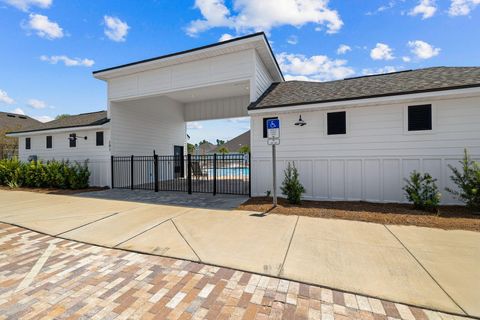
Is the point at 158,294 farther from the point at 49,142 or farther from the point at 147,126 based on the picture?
the point at 49,142

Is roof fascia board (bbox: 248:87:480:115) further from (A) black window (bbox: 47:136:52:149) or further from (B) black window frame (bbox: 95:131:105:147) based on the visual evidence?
(A) black window (bbox: 47:136:52:149)

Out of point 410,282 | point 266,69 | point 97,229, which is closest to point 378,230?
point 410,282

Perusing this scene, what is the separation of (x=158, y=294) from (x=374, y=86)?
887 cm

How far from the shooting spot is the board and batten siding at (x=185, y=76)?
913 cm

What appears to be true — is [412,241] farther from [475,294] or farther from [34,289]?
[34,289]

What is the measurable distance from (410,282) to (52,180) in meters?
14.6

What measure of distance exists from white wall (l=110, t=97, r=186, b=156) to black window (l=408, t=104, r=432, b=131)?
12416mm

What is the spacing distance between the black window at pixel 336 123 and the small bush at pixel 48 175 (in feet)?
38.7

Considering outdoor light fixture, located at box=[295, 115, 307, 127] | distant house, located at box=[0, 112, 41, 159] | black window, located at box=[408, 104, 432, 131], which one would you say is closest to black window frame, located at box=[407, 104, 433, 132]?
black window, located at box=[408, 104, 432, 131]

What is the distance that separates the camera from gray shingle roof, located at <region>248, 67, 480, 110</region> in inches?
269

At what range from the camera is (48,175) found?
457 inches

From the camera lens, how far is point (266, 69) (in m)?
10.8

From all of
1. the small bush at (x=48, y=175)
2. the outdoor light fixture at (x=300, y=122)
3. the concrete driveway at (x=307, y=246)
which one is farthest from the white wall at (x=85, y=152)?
the outdoor light fixture at (x=300, y=122)

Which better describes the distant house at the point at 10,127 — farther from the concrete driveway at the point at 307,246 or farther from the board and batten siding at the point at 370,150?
the board and batten siding at the point at 370,150
